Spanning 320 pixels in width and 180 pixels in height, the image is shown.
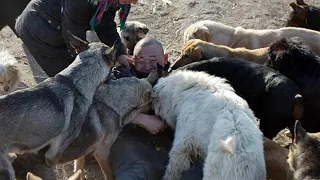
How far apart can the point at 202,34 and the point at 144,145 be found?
9.14 ft

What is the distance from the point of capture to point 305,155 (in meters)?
4.18

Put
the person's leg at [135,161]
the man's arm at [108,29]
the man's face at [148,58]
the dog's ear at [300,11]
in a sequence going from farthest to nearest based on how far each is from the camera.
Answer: the dog's ear at [300,11] < the man's arm at [108,29] < the man's face at [148,58] < the person's leg at [135,161]

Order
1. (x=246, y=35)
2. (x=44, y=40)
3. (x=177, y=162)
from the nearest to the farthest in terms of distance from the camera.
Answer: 1. (x=177, y=162)
2. (x=44, y=40)
3. (x=246, y=35)

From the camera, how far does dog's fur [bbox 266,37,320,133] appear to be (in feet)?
17.9

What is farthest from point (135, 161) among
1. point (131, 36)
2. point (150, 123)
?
point (131, 36)

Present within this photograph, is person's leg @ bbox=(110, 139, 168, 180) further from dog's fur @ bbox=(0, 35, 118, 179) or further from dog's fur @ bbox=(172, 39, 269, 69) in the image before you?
dog's fur @ bbox=(172, 39, 269, 69)

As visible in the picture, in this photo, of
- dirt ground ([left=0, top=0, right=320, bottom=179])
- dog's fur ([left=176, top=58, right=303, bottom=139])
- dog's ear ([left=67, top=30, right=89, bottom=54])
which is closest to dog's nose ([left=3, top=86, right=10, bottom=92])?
dog's ear ([left=67, top=30, right=89, bottom=54])

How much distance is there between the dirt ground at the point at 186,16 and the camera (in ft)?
27.1

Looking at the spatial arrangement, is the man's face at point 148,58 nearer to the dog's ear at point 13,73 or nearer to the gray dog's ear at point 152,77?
the gray dog's ear at point 152,77

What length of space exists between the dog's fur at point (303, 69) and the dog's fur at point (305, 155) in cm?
112

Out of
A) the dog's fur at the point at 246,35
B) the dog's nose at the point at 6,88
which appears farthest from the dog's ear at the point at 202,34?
the dog's nose at the point at 6,88

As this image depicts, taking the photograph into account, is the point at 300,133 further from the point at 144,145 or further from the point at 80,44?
the point at 80,44

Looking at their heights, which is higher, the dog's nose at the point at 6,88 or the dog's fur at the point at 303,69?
the dog's fur at the point at 303,69

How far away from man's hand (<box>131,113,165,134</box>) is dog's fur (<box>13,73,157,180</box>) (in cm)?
7
